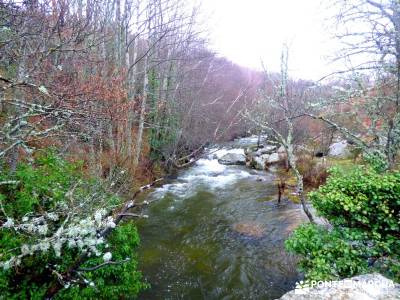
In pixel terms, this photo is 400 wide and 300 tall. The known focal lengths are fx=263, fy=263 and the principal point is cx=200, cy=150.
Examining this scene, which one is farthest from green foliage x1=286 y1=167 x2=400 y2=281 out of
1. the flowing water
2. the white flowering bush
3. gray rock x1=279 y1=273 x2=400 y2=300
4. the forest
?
the white flowering bush

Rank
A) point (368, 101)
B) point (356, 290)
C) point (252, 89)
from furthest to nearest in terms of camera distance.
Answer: point (252, 89)
point (368, 101)
point (356, 290)

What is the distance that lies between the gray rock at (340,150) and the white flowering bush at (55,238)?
13.5 metres

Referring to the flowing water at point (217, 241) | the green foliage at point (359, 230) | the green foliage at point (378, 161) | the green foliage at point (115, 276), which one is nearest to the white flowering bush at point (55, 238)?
the green foliage at point (115, 276)

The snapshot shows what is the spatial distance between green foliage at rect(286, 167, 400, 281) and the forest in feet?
0.05

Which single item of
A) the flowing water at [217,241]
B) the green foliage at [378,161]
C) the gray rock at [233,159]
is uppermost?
the green foliage at [378,161]

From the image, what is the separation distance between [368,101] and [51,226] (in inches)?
255

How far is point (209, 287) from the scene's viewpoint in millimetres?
5434

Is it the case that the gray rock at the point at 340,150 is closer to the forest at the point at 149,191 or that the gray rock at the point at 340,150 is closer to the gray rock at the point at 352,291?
the forest at the point at 149,191

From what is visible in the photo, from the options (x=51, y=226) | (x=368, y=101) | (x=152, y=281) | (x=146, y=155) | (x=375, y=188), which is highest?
(x=368, y=101)

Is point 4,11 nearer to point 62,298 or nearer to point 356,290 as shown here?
point 62,298

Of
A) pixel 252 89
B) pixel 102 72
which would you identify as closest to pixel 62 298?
pixel 102 72

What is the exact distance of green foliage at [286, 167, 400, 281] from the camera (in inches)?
134

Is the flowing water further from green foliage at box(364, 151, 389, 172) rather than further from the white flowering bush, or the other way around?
green foliage at box(364, 151, 389, 172)

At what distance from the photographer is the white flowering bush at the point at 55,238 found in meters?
2.80
